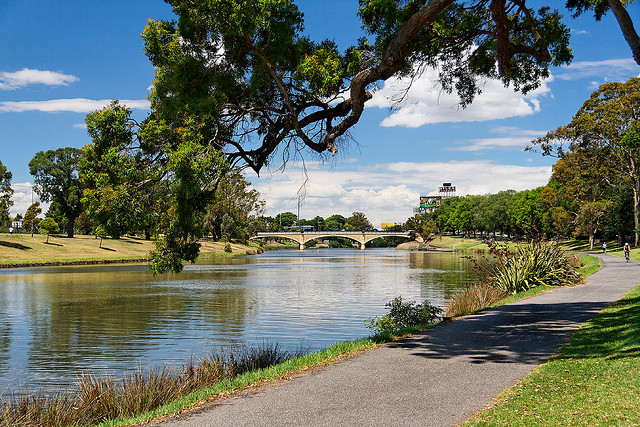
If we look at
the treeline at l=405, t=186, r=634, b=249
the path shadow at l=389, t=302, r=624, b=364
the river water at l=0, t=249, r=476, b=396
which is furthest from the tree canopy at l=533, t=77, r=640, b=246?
the path shadow at l=389, t=302, r=624, b=364

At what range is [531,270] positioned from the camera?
21359 mm

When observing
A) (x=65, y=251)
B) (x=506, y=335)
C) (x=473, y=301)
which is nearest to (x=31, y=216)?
(x=65, y=251)

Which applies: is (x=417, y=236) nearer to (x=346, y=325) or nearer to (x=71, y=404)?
(x=346, y=325)

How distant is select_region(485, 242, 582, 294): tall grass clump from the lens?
20.5m

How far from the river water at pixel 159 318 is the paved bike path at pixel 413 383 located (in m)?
5.48

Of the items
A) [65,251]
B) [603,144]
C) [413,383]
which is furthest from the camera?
[65,251]

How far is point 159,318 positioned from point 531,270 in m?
15.5

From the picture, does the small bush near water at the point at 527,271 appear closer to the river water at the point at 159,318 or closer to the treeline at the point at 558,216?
the treeline at the point at 558,216

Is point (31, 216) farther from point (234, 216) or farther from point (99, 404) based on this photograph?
point (99, 404)

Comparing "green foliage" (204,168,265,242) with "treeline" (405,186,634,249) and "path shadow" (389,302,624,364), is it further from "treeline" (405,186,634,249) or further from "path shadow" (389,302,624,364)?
"path shadow" (389,302,624,364)

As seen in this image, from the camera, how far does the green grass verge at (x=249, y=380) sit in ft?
22.4

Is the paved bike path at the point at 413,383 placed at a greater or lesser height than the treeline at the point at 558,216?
lesser

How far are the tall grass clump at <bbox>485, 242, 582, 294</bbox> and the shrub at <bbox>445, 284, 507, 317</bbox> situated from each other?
3.24 ft

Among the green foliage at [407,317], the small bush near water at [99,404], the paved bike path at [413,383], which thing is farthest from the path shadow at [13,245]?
the paved bike path at [413,383]
